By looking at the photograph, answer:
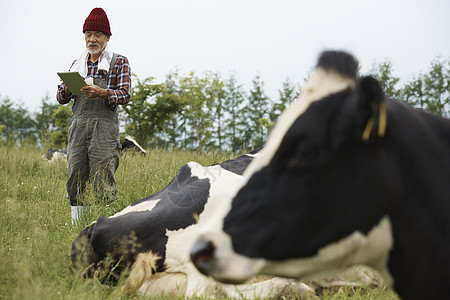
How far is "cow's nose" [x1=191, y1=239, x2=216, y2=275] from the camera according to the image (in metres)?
1.49

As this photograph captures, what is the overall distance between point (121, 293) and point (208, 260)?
1.65m

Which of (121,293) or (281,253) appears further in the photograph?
(121,293)

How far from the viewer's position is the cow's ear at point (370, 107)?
56.3 inches

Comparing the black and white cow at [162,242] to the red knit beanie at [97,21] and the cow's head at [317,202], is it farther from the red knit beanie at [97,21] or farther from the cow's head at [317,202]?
the red knit beanie at [97,21]

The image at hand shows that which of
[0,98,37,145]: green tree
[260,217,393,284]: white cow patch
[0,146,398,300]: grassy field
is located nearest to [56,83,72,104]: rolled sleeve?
[0,146,398,300]: grassy field

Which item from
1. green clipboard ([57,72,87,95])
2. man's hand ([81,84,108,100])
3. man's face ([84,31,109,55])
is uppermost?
man's face ([84,31,109,55])

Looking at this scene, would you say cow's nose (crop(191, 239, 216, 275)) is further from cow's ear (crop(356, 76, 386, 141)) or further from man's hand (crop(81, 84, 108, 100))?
man's hand (crop(81, 84, 108, 100))

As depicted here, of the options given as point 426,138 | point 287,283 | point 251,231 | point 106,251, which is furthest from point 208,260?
point 106,251

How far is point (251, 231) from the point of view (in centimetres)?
152

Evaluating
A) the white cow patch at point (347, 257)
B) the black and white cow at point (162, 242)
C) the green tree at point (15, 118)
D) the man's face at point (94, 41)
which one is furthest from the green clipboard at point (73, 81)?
the green tree at point (15, 118)

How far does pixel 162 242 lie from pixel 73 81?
2086 mm

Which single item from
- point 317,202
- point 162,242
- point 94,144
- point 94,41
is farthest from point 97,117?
point 317,202

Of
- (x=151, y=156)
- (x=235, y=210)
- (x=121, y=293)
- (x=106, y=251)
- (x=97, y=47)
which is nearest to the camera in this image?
(x=235, y=210)

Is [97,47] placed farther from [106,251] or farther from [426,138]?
[426,138]
